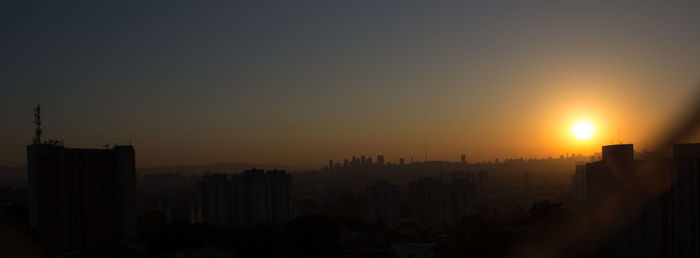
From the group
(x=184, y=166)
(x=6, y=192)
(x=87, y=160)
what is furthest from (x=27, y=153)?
(x=184, y=166)

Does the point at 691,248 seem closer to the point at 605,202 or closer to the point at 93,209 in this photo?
the point at 605,202

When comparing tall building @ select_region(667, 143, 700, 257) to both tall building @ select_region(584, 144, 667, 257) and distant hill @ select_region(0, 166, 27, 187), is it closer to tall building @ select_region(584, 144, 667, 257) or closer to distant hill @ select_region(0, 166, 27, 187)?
tall building @ select_region(584, 144, 667, 257)

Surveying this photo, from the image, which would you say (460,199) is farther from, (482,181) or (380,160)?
(380,160)

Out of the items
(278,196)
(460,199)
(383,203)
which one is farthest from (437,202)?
(278,196)

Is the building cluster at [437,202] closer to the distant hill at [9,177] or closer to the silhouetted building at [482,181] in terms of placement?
the distant hill at [9,177]

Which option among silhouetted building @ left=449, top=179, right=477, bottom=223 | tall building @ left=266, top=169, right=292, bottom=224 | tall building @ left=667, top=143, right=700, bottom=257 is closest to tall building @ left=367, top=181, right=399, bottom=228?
silhouetted building @ left=449, top=179, right=477, bottom=223
